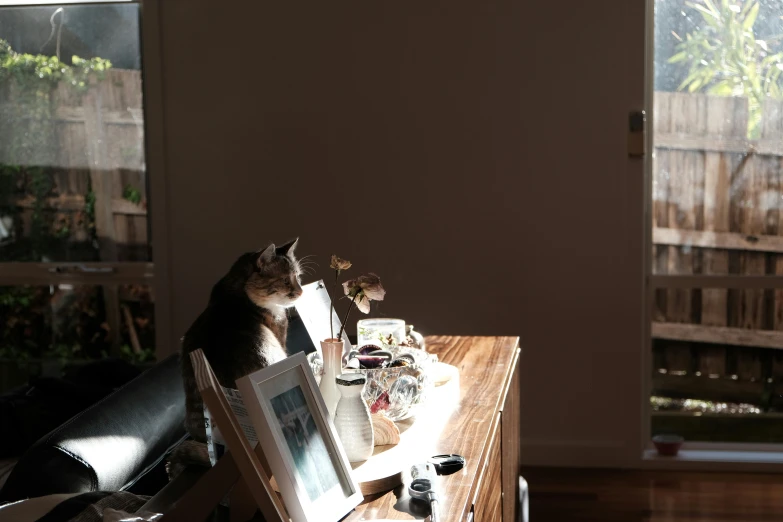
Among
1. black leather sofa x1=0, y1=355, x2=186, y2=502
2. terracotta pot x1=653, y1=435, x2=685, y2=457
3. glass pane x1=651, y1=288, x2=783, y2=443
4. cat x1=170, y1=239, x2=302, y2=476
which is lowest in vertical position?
terracotta pot x1=653, y1=435, x2=685, y2=457

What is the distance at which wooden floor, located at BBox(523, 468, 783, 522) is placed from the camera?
10.6 ft

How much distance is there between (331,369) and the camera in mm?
1649

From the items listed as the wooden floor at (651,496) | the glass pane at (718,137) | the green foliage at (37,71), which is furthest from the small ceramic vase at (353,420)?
the green foliage at (37,71)

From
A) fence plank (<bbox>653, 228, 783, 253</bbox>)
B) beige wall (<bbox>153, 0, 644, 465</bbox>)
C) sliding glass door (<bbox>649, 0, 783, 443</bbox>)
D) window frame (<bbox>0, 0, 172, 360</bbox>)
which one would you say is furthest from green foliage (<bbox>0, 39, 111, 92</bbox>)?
fence plank (<bbox>653, 228, 783, 253</bbox>)

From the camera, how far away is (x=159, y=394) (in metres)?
1.98

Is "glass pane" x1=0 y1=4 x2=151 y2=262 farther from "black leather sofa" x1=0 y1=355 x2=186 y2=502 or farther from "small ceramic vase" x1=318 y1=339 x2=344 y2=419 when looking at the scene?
"small ceramic vase" x1=318 y1=339 x2=344 y2=419

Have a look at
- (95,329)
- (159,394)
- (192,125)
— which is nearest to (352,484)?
(159,394)

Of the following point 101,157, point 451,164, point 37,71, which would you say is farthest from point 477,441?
point 37,71

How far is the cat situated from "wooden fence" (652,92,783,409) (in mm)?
2235

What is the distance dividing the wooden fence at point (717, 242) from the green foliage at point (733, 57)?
0.16 feet

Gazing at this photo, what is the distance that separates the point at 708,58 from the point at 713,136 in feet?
1.07

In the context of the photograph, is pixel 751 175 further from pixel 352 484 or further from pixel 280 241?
pixel 352 484

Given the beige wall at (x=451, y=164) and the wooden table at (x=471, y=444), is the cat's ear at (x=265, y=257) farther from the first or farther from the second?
the beige wall at (x=451, y=164)

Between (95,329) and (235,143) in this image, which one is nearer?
(235,143)
